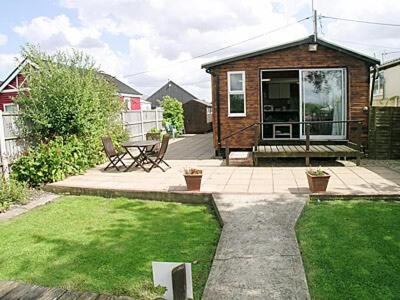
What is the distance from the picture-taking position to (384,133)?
1023cm

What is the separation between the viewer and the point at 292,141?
11.2 metres

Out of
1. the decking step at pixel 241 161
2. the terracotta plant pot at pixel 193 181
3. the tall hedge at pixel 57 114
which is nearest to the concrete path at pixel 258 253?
the terracotta plant pot at pixel 193 181

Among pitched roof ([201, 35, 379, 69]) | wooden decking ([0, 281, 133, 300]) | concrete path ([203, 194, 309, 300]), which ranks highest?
pitched roof ([201, 35, 379, 69])

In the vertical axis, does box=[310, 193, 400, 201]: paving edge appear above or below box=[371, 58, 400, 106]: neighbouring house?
below

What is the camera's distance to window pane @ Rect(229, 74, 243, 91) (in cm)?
1105

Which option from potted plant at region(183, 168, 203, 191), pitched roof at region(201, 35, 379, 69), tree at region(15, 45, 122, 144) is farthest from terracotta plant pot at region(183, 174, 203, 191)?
pitched roof at region(201, 35, 379, 69)

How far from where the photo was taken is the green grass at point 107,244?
3803 mm

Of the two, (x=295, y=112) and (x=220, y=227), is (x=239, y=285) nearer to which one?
(x=220, y=227)

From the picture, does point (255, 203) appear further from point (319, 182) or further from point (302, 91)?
point (302, 91)

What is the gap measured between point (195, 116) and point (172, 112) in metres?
3.33

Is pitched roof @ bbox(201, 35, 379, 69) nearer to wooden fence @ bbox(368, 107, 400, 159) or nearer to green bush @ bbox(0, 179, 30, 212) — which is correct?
wooden fence @ bbox(368, 107, 400, 159)

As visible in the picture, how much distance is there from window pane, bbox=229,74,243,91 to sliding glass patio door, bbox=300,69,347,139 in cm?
181

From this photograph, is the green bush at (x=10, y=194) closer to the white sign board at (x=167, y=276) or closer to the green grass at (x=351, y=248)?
the green grass at (x=351, y=248)

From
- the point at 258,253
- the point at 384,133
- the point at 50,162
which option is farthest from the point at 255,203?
the point at 384,133
